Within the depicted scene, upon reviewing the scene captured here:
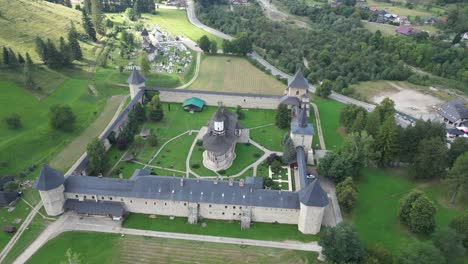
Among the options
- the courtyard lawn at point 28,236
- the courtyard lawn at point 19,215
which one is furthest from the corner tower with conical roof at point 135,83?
the courtyard lawn at point 28,236

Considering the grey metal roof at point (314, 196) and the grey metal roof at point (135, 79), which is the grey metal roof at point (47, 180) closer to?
the grey metal roof at point (314, 196)

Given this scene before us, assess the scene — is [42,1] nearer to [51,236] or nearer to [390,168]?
[51,236]

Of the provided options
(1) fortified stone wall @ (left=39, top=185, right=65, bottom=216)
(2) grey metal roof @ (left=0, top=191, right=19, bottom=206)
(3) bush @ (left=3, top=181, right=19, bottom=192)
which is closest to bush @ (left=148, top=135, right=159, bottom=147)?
(1) fortified stone wall @ (left=39, top=185, right=65, bottom=216)

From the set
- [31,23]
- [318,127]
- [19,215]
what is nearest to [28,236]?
[19,215]

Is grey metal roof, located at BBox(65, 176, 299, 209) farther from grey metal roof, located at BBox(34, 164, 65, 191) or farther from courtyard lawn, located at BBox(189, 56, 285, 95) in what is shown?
courtyard lawn, located at BBox(189, 56, 285, 95)

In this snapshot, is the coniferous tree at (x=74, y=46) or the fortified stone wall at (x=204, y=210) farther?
the coniferous tree at (x=74, y=46)

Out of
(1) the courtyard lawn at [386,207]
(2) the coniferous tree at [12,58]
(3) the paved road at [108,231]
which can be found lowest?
(3) the paved road at [108,231]
